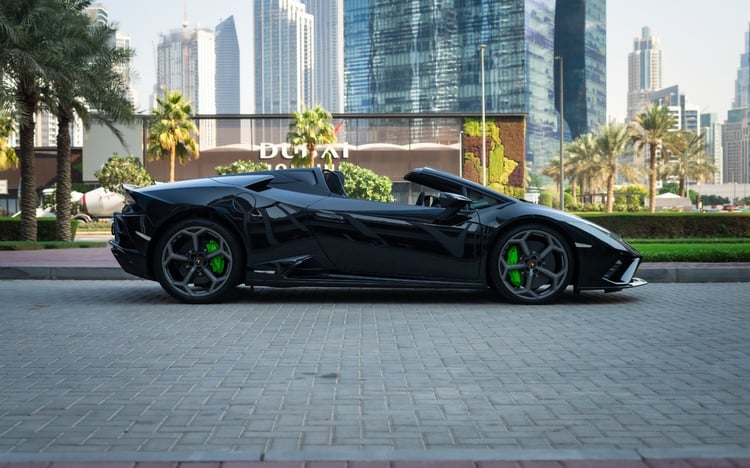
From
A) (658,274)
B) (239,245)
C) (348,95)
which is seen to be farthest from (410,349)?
(348,95)

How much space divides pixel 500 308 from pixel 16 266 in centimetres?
699

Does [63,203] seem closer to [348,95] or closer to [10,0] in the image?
[10,0]

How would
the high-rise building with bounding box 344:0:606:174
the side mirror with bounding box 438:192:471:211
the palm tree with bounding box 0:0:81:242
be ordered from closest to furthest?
the side mirror with bounding box 438:192:471:211
the palm tree with bounding box 0:0:81:242
the high-rise building with bounding box 344:0:606:174

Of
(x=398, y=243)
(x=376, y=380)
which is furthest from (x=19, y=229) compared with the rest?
(x=376, y=380)

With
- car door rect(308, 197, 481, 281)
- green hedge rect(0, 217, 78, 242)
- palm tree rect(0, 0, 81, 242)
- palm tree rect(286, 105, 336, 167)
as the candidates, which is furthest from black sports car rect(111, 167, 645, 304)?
palm tree rect(286, 105, 336, 167)

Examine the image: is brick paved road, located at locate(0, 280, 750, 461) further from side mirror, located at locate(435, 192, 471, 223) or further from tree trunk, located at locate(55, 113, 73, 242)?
tree trunk, located at locate(55, 113, 73, 242)

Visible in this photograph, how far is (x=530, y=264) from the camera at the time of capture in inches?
→ 294

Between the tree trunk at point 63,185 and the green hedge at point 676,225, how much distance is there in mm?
15642

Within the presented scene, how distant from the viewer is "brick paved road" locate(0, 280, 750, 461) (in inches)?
124

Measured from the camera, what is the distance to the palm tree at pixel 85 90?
71.9 feet

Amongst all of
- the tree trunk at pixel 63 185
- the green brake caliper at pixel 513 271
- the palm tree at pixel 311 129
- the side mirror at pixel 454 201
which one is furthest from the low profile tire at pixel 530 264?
the palm tree at pixel 311 129

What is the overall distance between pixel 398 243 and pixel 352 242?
0.43m

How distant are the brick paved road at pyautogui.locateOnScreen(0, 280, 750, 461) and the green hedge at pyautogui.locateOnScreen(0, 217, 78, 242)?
17938mm

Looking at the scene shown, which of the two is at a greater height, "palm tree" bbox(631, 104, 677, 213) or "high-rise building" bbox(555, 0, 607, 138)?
Answer: "high-rise building" bbox(555, 0, 607, 138)
